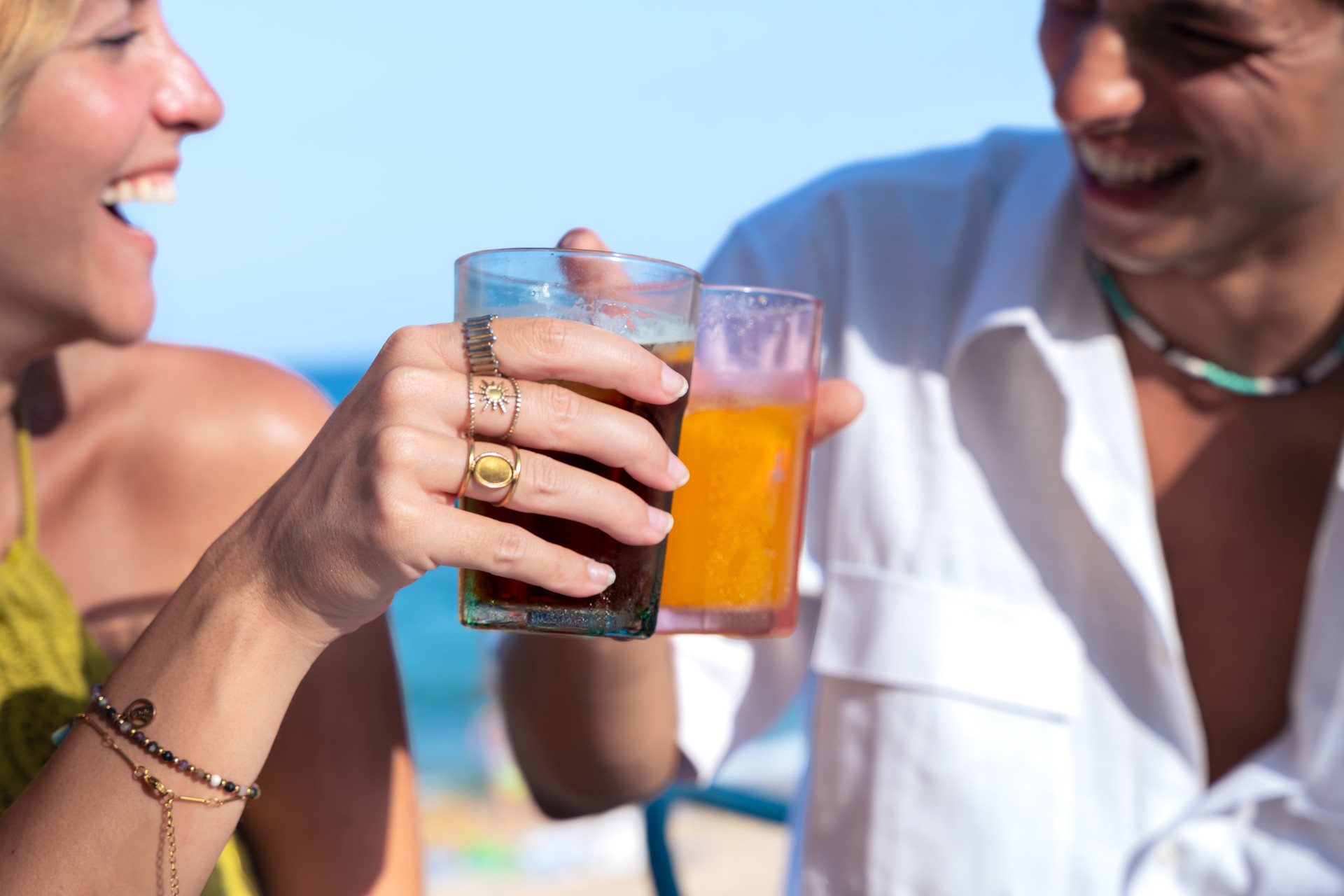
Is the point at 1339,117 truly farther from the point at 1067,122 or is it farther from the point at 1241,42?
the point at 1067,122

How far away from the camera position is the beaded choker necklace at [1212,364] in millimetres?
2201

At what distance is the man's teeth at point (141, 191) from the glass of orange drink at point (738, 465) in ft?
2.78

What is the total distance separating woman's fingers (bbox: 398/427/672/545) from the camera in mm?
967

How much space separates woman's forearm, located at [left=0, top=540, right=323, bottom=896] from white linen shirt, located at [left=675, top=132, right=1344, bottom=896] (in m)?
1.04

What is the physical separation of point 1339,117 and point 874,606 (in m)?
1.13

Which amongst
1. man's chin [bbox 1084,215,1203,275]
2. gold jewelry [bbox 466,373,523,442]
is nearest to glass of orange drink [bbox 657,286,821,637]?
gold jewelry [bbox 466,373,523,442]

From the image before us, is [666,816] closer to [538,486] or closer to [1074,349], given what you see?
[1074,349]

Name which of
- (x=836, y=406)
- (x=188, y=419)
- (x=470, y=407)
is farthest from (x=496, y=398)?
(x=188, y=419)

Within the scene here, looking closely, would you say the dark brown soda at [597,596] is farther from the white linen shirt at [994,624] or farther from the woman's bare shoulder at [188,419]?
the white linen shirt at [994,624]

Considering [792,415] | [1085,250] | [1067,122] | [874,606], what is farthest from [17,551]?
[1085,250]

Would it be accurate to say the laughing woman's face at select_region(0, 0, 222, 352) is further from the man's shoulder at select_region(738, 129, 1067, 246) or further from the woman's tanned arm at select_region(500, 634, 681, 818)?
the man's shoulder at select_region(738, 129, 1067, 246)

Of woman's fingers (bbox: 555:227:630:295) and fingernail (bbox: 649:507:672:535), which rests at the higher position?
woman's fingers (bbox: 555:227:630:295)

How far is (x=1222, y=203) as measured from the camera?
6.35 feet

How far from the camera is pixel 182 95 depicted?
1622mm
